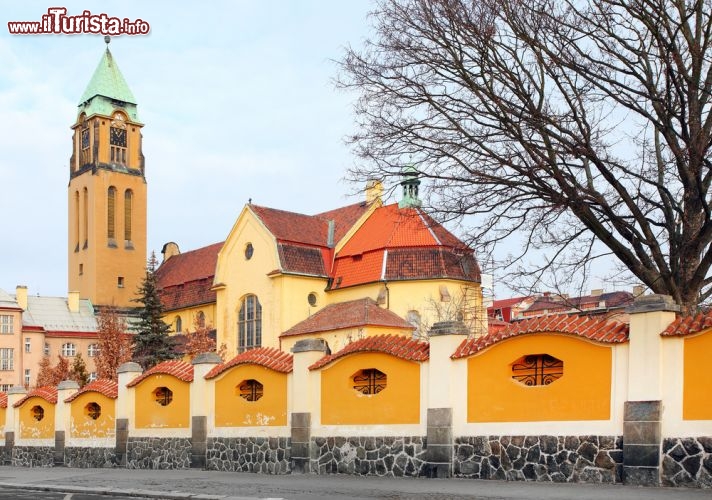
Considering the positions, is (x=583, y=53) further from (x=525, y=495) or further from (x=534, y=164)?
(x=525, y=495)

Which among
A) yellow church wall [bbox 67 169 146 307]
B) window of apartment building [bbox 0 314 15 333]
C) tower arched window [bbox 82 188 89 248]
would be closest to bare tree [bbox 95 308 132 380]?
window of apartment building [bbox 0 314 15 333]

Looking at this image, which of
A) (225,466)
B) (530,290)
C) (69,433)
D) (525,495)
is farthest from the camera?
(69,433)

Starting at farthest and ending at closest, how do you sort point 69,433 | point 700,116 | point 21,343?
point 21,343, point 69,433, point 700,116

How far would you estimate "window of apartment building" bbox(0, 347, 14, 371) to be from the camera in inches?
3078

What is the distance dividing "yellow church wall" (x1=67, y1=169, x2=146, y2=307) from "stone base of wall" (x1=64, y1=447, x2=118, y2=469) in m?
57.3

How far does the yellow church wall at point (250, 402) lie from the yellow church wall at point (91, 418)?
4857mm

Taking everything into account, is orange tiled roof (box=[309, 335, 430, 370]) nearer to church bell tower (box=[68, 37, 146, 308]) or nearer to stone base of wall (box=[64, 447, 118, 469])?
stone base of wall (box=[64, 447, 118, 469])

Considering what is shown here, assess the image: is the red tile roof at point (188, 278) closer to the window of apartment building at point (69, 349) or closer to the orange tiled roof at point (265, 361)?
the window of apartment building at point (69, 349)

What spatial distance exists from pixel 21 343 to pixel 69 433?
183ft

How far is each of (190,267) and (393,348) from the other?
56798 mm

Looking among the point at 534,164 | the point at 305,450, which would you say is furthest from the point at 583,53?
the point at 305,450

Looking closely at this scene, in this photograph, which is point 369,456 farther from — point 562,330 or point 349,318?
point 349,318

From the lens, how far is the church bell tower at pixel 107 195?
274 ft

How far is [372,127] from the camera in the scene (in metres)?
18.8
